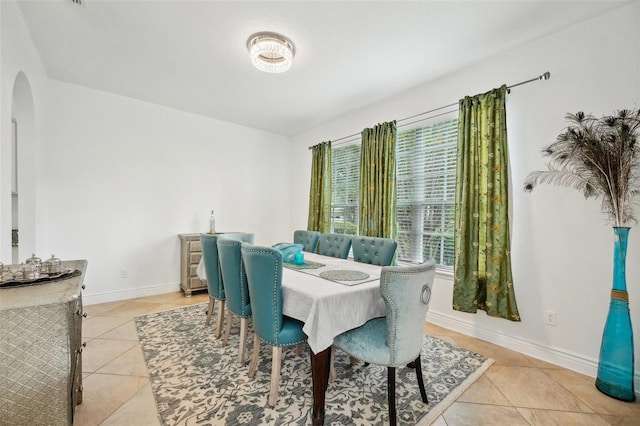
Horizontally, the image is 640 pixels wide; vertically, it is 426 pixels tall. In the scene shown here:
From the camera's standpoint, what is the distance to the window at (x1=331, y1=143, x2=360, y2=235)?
4.39 metres

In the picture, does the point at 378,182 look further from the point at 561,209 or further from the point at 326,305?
the point at 326,305

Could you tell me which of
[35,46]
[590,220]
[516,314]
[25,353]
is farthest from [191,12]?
[516,314]

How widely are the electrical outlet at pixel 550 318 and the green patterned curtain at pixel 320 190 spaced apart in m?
2.99

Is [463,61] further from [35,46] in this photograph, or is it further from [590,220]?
[35,46]

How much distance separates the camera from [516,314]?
2492 millimetres

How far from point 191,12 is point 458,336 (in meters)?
3.85

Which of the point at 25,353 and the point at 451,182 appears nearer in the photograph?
the point at 25,353

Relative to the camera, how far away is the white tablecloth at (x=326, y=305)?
1.59 meters

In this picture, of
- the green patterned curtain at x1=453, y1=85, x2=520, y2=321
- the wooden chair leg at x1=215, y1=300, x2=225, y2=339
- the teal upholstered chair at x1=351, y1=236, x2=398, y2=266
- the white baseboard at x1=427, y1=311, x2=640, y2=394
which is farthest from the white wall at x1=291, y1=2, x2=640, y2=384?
the wooden chair leg at x1=215, y1=300, x2=225, y2=339

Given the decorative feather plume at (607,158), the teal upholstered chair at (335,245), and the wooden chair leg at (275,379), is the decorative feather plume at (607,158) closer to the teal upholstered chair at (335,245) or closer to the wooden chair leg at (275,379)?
the teal upholstered chair at (335,245)

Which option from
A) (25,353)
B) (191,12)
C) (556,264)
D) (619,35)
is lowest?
(25,353)

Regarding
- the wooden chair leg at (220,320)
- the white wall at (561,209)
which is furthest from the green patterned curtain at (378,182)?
the wooden chair leg at (220,320)

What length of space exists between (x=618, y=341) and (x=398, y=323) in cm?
165

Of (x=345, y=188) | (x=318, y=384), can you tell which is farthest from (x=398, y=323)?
(x=345, y=188)
